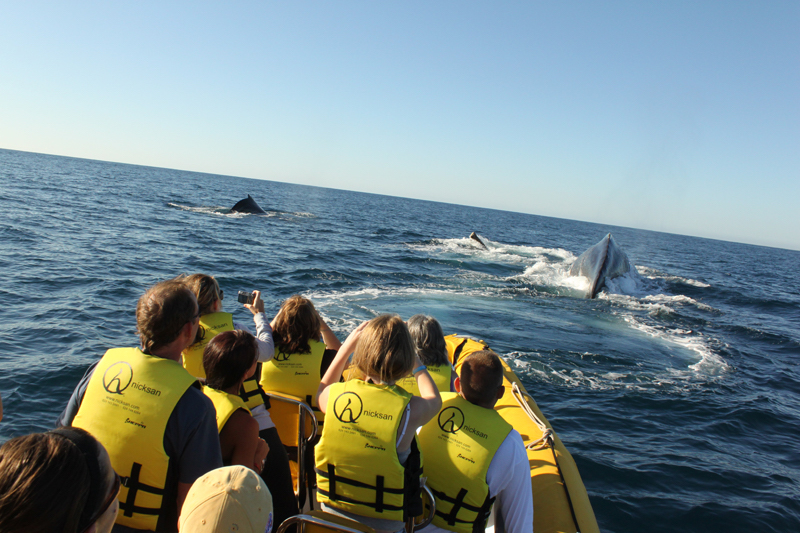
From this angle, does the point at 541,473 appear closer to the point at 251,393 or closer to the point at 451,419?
the point at 451,419

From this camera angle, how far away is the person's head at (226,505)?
1.52m

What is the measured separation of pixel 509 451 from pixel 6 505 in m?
2.43

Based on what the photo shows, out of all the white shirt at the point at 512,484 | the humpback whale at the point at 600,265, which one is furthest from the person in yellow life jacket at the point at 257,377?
the humpback whale at the point at 600,265

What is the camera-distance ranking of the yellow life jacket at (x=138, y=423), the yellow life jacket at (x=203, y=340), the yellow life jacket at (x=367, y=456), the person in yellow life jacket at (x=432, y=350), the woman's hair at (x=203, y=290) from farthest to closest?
the woman's hair at (x=203, y=290)
the person in yellow life jacket at (x=432, y=350)
the yellow life jacket at (x=203, y=340)
the yellow life jacket at (x=367, y=456)
the yellow life jacket at (x=138, y=423)

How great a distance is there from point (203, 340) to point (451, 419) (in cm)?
218

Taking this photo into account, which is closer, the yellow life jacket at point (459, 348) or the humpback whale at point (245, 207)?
the yellow life jacket at point (459, 348)

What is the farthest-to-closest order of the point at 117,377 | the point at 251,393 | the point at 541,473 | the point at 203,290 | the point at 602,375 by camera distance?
the point at 602,375, the point at 541,473, the point at 203,290, the point at 251,393, the point at 117,377

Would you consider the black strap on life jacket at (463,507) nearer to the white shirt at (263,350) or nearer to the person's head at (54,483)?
the white shirt at (263,350)

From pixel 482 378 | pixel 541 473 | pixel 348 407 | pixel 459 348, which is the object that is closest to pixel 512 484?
pixel 482 378

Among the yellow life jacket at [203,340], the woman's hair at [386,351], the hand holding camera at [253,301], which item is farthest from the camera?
the hand holding camera at [253,301]

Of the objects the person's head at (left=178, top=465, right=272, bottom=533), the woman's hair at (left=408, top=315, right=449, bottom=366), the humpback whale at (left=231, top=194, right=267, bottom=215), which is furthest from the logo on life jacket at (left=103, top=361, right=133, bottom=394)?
the humpback whale at (left=231, top=194, right=267, bottom=215)

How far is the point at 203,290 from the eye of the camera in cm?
403

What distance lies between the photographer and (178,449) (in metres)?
2.38

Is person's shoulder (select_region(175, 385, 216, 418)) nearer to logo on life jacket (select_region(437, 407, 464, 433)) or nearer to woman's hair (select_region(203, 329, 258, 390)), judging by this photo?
woman's hair (select_region(203, 329, 258, 390))
